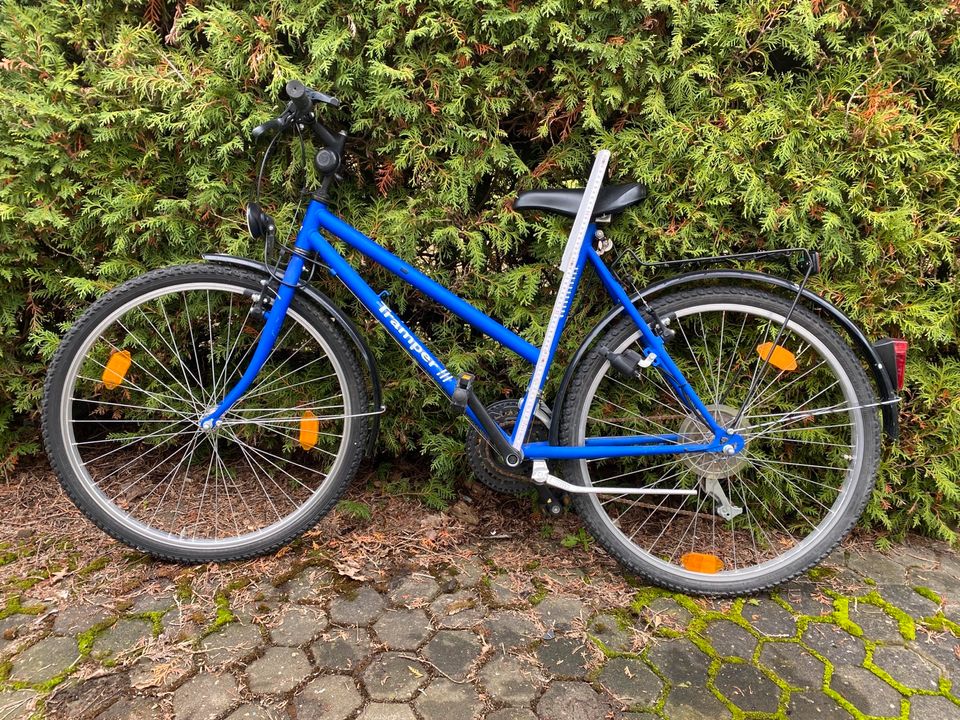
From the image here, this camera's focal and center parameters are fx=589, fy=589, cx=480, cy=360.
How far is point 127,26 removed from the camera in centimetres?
230

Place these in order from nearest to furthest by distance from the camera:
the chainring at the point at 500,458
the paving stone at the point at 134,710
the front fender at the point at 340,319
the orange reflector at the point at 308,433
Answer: the paving stone at the point at 134,710 < the front fender at the point at 340,319 < the chainring at the point at 500,458 < the orange reflector at the point at 308,433

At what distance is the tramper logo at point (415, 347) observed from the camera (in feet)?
7.32

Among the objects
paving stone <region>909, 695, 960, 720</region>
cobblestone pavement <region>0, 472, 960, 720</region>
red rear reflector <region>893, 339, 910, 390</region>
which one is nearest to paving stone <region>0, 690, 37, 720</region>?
cobblestone pavement <region>0, 472, 960, 720</region>

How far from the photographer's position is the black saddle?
6.86 feet

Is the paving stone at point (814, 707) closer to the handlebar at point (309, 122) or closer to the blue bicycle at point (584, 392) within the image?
the blue bicycle at point (584, 392)

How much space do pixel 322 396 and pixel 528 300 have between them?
1.06 m

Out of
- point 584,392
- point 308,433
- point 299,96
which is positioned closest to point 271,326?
point 308,433

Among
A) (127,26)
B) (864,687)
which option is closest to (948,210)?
(864,687)

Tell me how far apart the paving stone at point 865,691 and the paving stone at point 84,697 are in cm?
223

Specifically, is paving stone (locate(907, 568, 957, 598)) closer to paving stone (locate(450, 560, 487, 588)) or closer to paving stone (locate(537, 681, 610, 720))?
paving stone (locate(537, 681, 610, 720))

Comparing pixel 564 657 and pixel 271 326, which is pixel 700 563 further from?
pixel 271 326

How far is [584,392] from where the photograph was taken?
2244 millimetres

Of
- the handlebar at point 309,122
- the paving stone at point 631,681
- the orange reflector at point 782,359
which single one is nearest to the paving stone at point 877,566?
the orange reflector at point 782,359

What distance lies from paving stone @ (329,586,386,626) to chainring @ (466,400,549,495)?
0.60m
